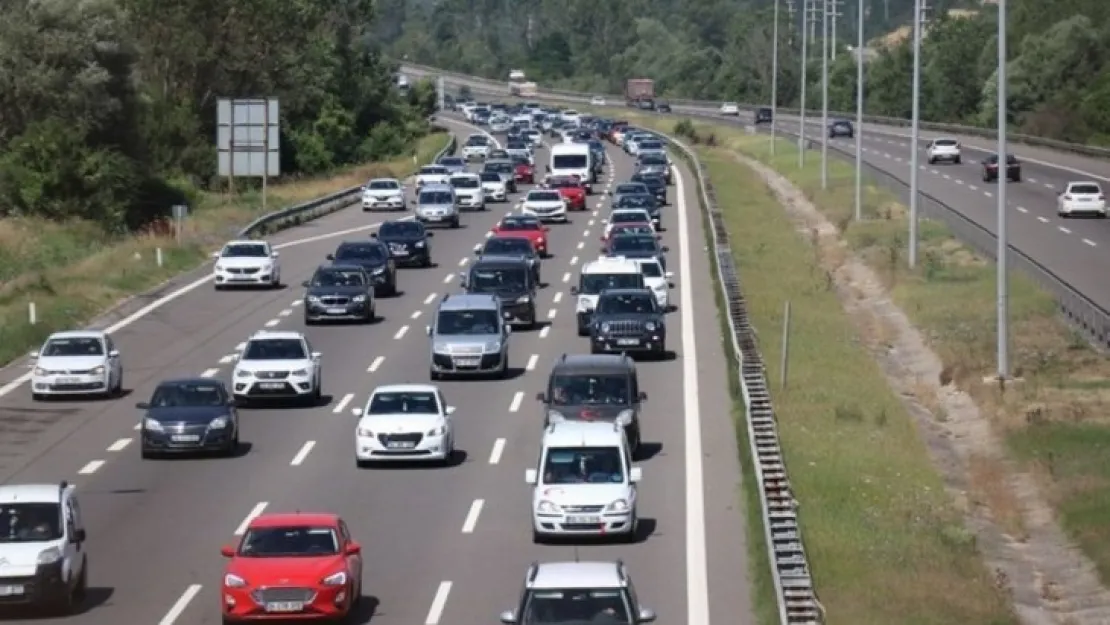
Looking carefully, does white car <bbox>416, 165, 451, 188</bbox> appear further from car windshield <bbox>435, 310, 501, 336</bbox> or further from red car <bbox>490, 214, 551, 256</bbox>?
car windshield <bbox>435, 310, 501, 336</bbox>

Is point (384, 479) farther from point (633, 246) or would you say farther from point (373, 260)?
point (633, 246)

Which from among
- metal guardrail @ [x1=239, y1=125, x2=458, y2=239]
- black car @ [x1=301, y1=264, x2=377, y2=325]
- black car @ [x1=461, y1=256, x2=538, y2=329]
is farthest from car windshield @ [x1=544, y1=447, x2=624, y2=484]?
metal guardrail @ [x1=239, y1=125, x2=458, y2=239]

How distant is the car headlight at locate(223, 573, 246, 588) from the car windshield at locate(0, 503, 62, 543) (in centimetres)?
242

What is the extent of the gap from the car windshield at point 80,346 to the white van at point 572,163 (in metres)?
54.6

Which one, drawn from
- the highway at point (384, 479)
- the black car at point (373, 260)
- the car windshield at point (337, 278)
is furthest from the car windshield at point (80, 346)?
the black car at point (373, 260)

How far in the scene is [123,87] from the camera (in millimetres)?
96438

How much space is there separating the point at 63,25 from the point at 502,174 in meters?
20.2

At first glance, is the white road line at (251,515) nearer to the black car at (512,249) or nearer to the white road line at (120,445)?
the white road line at (120,445)

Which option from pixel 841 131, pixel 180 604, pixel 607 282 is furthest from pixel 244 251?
pixel 841 131

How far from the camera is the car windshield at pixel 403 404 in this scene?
39.5m

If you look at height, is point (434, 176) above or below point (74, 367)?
above

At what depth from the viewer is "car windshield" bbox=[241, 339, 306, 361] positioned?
45.9 metres

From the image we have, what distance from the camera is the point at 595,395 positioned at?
40.2 meters

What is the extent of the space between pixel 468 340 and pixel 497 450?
26.4 ft
